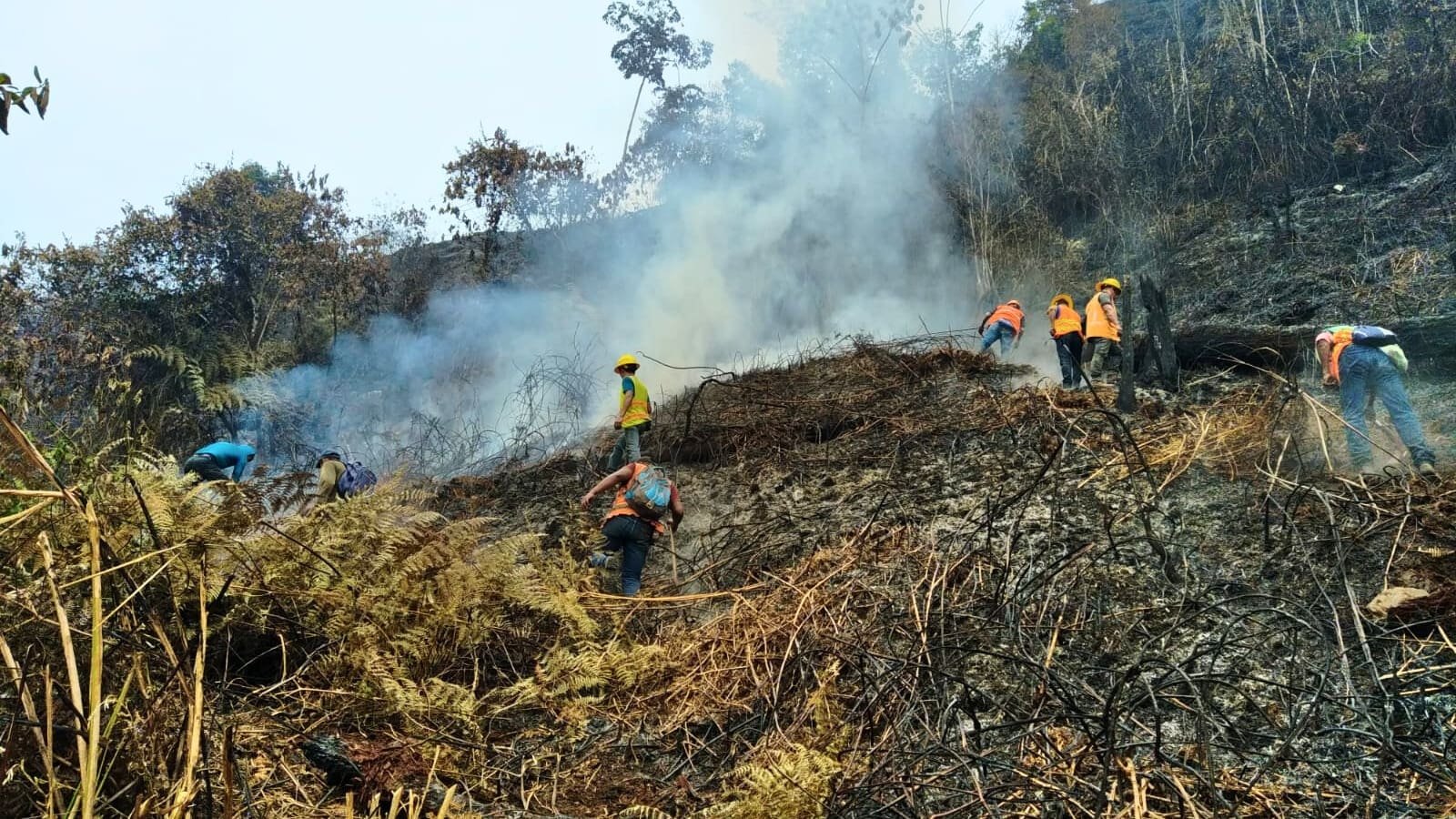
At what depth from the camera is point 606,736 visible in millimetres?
5094

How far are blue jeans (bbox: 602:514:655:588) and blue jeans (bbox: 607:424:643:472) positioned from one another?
243cm

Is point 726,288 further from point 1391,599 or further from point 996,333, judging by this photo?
point 1391,599

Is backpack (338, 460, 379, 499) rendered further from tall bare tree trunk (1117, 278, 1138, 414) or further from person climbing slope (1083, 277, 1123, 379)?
person climbing slope (1083, 277, 1123, 379)

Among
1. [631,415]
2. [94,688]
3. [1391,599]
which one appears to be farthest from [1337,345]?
[94,688]

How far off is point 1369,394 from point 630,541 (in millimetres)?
5660

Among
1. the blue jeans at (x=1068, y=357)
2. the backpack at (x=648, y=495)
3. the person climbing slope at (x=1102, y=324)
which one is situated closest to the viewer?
the backpack at (x=648, y=495)

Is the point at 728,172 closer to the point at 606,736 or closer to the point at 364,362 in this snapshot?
the point at 364,362

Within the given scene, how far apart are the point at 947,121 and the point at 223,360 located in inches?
623

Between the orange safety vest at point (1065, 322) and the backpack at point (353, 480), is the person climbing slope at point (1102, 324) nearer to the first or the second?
the orange safety vest at point (1065, 322)

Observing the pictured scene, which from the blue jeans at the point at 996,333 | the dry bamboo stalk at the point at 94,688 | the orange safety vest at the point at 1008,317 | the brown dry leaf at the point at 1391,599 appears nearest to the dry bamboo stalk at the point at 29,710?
the dry bamboo stalk at the point at 94,688

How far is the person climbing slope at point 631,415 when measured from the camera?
975cm

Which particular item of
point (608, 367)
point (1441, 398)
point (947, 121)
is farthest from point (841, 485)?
point (947, 121)

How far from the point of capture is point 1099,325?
34.7 feet

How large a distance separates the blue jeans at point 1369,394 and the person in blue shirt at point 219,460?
9.26m
